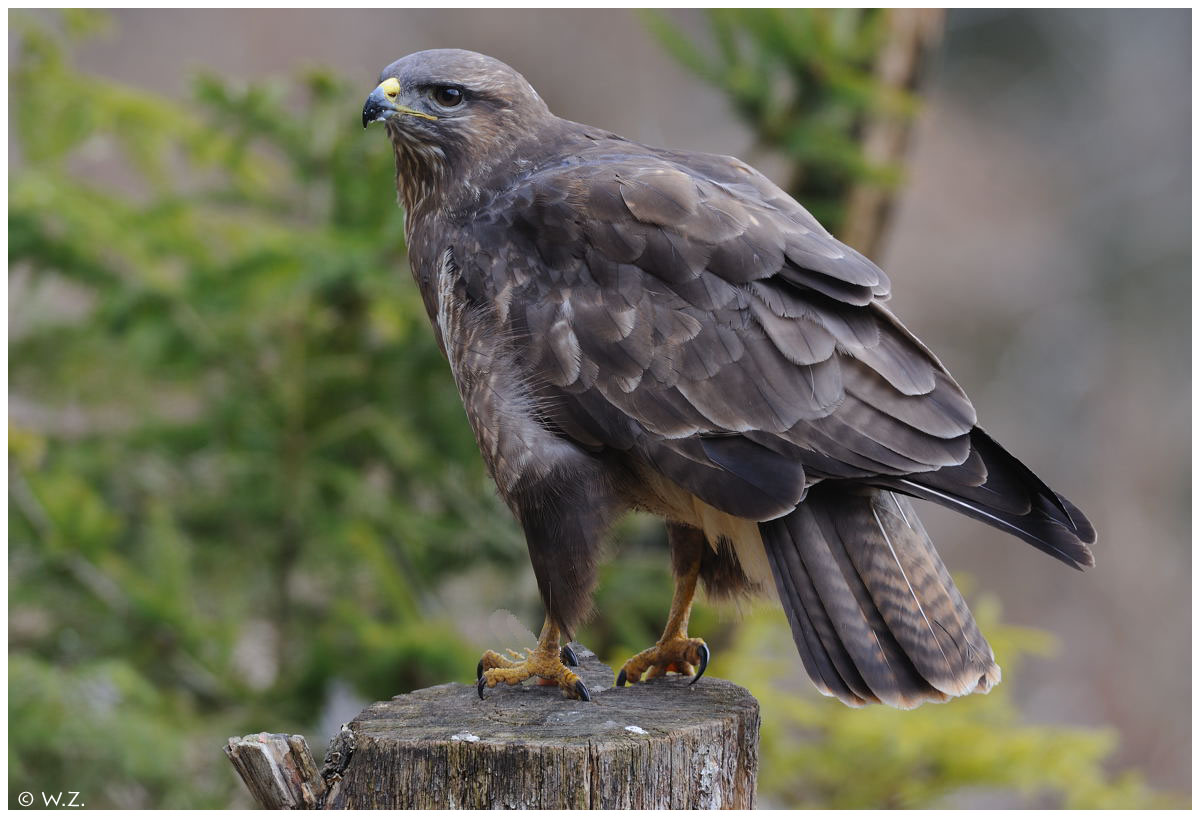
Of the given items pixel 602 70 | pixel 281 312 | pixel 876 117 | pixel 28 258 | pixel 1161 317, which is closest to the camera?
pixel 28 258

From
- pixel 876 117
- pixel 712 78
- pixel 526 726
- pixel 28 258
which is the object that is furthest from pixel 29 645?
pixel 876 117

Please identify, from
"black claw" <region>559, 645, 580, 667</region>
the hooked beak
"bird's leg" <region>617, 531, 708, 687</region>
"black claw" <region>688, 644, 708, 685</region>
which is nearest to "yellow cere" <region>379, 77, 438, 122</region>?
the hooked beak

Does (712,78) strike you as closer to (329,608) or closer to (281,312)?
(281,312)

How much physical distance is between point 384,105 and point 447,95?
0.68 feet

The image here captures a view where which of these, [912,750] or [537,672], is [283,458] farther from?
[912,750]

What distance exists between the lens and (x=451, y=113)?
3672mm

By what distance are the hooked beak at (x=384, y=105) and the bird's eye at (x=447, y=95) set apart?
0.08m

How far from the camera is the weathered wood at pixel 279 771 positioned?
2.78 meters

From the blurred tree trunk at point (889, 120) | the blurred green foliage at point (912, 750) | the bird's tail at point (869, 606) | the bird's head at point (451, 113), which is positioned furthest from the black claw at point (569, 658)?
the blurred tree trunk at point (889, 120)

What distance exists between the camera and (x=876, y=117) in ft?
20.0

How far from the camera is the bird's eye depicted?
12.0ft

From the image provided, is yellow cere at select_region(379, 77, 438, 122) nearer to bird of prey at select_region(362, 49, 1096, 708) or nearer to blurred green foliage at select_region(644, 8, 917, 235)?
bird of prey at select_region(362, 49, 1096, 708)

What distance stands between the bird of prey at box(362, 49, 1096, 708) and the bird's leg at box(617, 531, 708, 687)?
0.14 m

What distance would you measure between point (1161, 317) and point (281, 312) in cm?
1092
